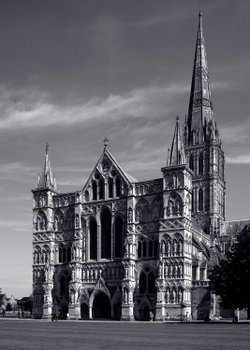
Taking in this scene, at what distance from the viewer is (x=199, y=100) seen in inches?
4670

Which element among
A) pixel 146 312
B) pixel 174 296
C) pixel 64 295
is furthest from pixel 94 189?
pixel 174 296

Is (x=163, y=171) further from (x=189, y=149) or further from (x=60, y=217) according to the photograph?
(x=189, y=149)

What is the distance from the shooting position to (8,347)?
24234 millimetres

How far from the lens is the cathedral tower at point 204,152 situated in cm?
10925

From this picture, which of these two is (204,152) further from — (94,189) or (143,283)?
(143,283)

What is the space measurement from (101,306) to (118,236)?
10472 mm

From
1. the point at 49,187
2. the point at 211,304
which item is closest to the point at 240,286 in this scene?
the point at 211,304

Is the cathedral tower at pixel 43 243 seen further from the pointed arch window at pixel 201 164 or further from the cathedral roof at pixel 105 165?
the pointed arch window at pixel 201 164

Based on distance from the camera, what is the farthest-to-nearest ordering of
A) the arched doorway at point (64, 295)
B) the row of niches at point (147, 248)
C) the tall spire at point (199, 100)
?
1. the tall spire at point (199, 100)
2. the arched doorway at point (64, 295)
3. the row of niches at point (147, 248)

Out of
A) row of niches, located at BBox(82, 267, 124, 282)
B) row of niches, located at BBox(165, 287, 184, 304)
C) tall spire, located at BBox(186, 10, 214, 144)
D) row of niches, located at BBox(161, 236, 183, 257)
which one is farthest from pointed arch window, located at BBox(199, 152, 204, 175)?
row of niches, located at BBox(165, 287, 184, 304)

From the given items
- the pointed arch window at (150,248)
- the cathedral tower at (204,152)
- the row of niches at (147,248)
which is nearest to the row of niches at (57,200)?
the row of niches at (147,248)

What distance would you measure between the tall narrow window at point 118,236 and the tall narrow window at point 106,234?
1401mm

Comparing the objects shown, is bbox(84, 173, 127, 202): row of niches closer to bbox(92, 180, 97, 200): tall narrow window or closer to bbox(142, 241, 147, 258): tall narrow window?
bbox(92, 180, 97, 200): tall narrow window

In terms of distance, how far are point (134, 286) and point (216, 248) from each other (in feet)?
88.1
